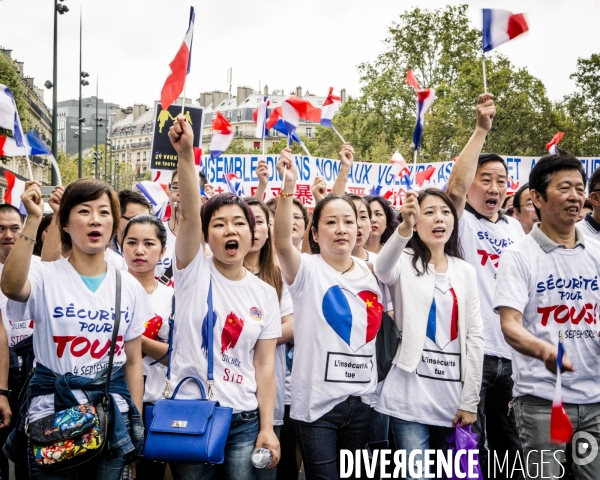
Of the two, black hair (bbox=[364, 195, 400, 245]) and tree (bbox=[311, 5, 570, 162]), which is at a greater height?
tree (bbox=[311, 5, 570, 162])

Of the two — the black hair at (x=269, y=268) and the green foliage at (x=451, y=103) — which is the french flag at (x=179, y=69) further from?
the green foliage at (x=451, y=103)

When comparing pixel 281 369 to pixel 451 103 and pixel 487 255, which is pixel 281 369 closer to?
pixel 487 255

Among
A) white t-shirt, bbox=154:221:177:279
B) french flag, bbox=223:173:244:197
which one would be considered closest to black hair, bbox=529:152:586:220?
white t-shirt, bbox=154:221:177:279

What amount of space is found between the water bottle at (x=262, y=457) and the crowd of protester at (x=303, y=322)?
3 cm

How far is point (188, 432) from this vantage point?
131 inches

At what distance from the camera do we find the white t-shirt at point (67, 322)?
11.2ft

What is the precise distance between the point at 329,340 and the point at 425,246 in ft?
2.73

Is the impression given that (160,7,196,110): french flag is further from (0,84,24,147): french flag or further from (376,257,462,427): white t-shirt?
(376,257,462,427): white t-shirt

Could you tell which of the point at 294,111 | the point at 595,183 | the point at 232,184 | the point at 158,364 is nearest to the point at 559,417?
the point at 595,183

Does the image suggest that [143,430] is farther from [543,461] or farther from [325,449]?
[543,461]

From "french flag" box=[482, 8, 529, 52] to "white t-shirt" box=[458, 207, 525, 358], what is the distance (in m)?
1.11

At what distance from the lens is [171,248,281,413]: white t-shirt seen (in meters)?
3.58

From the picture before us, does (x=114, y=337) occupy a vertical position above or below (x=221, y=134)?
below

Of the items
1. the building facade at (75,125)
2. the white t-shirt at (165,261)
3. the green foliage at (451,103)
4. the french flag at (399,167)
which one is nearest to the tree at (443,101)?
the green foliage at (451,103)
